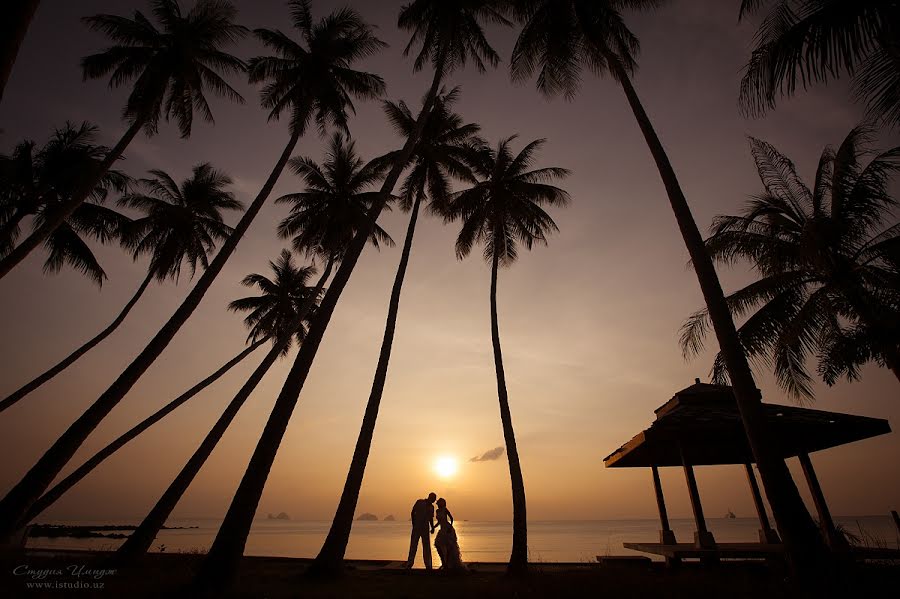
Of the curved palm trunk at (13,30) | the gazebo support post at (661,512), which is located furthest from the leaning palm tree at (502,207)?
the curved palm trunk at (13,30)

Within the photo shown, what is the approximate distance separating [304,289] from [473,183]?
13.6 meters

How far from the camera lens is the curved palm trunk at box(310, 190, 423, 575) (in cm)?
943

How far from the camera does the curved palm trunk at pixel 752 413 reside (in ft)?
17.8

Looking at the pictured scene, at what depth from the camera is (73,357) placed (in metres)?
15.6

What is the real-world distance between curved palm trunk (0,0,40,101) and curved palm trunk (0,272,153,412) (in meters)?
14.4

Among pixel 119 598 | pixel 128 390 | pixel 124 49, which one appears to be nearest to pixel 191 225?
pixel 124 49

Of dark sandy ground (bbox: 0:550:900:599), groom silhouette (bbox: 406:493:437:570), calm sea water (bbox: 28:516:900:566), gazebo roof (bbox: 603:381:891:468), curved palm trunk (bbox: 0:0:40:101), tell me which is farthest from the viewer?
calm sea water (bbox: 28:516:900:566)

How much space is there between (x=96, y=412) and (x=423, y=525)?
29.0 feet

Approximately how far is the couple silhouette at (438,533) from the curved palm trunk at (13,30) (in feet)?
35.5

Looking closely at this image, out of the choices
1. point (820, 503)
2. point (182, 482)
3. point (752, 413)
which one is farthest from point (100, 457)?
point (820, 503)

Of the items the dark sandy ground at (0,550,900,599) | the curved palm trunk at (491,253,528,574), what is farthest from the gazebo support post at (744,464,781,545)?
the curved palm trunk at (491,253,528,574)

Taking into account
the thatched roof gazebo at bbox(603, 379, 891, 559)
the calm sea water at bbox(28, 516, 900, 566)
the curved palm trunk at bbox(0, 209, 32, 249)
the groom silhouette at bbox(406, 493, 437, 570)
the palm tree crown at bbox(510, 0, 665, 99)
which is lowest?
the calm sea water at bbox(28, 516, 900, 566)

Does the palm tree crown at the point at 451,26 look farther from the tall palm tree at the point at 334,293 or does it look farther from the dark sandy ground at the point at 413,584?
the dark sandy ground at the point at 413,584

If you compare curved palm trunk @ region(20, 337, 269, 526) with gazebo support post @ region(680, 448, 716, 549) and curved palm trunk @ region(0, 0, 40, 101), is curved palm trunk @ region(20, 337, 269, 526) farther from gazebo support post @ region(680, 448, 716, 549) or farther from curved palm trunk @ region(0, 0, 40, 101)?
gazebo support post @ region(680, 448, 716, 549)
